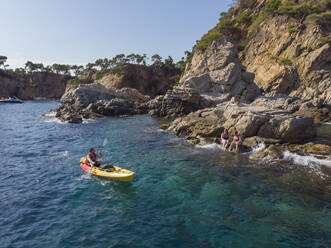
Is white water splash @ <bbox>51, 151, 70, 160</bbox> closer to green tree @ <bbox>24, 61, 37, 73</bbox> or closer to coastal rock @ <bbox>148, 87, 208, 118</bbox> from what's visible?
coastal rock @ <bbox>148, 87, 208, 118</bbox>

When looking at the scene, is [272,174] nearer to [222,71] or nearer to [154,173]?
[154,173]

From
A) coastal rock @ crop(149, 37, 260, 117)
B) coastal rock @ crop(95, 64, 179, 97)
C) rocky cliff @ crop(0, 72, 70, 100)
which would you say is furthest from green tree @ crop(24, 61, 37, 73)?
coastal rock @ crop(149, 37, 260, 117)

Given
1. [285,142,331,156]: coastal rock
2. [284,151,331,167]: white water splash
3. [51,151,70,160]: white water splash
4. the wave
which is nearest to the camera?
[284,151,331,167]: white water splash

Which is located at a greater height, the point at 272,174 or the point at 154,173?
the point at 272,174

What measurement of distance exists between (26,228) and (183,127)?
18830 mm

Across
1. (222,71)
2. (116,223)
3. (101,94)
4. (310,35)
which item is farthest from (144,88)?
(116,223)

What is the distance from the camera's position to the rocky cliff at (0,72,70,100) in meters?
101

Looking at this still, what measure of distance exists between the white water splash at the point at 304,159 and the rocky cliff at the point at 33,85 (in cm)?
11524

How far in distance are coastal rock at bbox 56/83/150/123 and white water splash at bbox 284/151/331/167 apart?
30506mm

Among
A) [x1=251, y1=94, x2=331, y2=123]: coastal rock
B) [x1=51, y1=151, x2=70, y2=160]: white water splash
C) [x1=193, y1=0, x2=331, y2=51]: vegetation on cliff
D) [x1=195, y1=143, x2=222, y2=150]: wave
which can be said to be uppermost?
[x1=193, y1=0, x2=331, y2=51]: vegetation on cliff

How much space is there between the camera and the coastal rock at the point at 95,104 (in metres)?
42.8

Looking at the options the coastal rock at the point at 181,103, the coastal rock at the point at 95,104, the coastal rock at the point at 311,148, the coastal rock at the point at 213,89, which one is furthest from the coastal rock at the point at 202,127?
the coastal rock at the point at 95,104

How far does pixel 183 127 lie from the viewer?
1029 inches

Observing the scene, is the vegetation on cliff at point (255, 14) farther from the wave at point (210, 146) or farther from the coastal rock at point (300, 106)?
the wave at point (210, 146)
